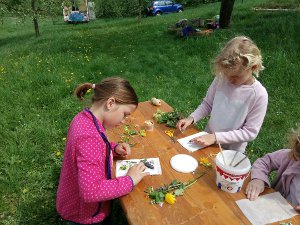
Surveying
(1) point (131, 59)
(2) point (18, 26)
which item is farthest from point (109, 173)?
(2) point (18, 26)

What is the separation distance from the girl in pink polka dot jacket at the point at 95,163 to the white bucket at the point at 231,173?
1.67 ft

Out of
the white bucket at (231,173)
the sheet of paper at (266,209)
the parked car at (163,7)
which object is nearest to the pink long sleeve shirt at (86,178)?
the white bucket at (231,173)

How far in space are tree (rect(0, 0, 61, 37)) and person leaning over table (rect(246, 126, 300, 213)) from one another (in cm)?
1433

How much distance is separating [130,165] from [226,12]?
8.99 meters

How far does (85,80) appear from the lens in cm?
640

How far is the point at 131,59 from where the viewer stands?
773 cm

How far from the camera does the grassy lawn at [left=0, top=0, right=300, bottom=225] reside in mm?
3582

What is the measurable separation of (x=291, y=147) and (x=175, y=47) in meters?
6.71

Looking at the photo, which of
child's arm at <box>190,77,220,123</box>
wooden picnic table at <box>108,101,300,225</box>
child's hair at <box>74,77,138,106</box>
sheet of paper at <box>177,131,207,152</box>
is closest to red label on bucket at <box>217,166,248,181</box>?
wooden picnic table at <box>108,101,300,225</box>

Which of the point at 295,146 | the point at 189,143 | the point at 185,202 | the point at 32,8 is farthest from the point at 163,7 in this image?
the point at 185,202

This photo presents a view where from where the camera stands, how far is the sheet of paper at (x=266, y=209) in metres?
1.70

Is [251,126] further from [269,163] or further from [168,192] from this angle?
[168,192]

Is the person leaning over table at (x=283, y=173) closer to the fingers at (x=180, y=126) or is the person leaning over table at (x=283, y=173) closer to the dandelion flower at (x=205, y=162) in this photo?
the dandelion flower at (x=205, y=162)

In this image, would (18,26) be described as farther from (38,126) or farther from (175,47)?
(38,126)
